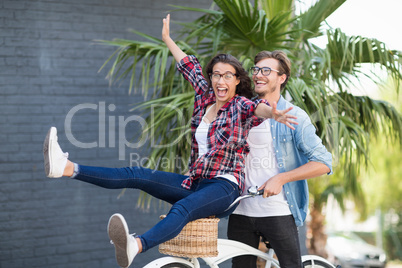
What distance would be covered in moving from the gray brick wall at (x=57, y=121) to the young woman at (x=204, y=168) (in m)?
1.95

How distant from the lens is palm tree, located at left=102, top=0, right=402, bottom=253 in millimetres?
3418

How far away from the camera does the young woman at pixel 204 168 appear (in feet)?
6.79

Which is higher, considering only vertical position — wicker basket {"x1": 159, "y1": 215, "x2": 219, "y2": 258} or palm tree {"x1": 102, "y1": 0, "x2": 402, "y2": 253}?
palm tree {"x1": 102, "y1": 0, "x2": 402, "y2": 253}

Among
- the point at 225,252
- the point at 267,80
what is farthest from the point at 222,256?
the point at 267,80

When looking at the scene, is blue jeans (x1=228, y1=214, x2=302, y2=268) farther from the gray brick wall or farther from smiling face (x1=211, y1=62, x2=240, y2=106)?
the gray brick wall

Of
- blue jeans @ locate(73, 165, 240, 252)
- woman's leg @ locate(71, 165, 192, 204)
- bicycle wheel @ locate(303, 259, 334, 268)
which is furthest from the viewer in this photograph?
bicycle wheel @ locate(303, 259, 334, 268)

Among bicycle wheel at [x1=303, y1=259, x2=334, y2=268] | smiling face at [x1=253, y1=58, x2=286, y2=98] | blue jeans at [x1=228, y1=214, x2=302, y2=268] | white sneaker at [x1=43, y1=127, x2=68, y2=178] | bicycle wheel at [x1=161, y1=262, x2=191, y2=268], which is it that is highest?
smiling face at [x1=253, y1=58, x2=286, y2=98]

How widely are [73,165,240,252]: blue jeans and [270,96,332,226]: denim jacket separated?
35 centimetres

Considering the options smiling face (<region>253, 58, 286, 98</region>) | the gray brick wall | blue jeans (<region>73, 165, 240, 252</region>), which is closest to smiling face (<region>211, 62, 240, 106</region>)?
smiling face (<region>253, 58, 286, 98</region>)

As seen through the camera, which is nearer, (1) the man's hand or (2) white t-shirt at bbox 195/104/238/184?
(1) the man's hand

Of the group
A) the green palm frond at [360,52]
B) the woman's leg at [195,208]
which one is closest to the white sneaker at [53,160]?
the woman's leg at [195,208]

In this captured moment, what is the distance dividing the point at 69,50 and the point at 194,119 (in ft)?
6.99

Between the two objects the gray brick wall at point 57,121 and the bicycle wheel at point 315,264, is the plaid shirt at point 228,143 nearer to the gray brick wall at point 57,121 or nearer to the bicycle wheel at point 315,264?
the bicycle wheel at point 315,264

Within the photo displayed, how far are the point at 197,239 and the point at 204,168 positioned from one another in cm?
36
